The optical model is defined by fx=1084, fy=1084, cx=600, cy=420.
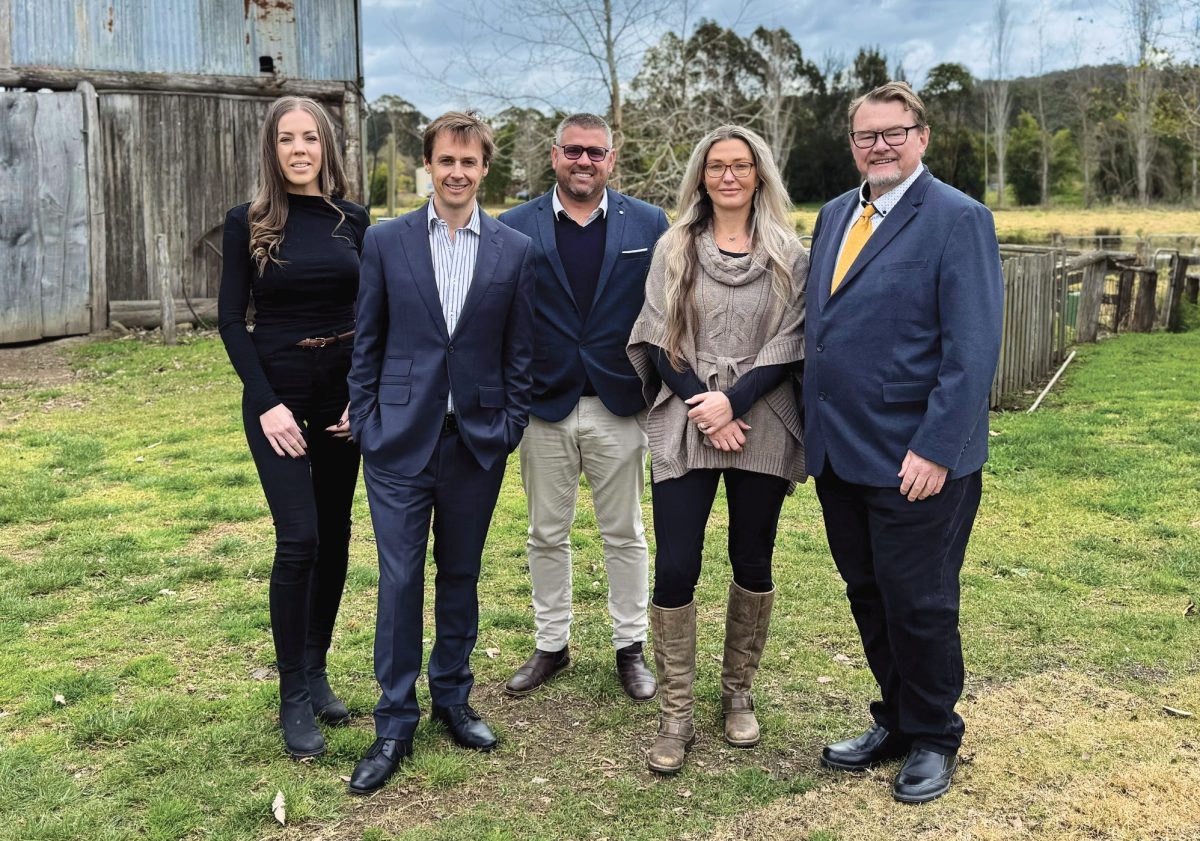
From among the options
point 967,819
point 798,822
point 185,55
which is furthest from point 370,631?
point 185,55

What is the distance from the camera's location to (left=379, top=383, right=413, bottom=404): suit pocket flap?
3736 millimetres

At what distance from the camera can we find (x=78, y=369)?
11992 millimetres

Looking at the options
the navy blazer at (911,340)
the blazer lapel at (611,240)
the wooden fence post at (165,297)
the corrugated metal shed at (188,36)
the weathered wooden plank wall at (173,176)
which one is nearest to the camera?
the navy blazer at (911,340)

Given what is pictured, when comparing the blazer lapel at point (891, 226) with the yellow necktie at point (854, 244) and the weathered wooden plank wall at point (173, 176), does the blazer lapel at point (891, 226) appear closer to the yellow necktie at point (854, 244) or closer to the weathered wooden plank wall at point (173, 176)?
the yellow necktie at point (854, 244)

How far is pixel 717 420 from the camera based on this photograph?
12.2 ft

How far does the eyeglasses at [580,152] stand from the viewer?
4.22 meters

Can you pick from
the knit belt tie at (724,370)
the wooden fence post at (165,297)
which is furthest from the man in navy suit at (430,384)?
the wooden fence post at (165,297)

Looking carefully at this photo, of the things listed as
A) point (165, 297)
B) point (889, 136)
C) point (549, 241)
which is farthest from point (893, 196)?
point (165, 297)

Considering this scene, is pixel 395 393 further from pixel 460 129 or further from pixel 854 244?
pixel 854 244

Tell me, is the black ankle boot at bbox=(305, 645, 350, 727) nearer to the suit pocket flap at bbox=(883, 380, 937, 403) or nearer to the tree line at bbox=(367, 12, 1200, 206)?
the suit pocket flap at bbox=(883, 380, 937, 403)

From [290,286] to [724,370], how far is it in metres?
1.57

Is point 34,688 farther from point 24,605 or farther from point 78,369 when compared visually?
point 78,369

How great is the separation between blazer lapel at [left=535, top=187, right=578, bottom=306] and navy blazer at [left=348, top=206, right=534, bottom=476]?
42 centimetres

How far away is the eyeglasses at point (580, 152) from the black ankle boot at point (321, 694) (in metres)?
2.16
